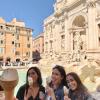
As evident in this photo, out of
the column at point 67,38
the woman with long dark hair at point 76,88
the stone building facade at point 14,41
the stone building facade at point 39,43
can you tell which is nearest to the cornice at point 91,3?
the column at point 67,38

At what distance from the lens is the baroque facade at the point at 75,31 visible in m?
23.6

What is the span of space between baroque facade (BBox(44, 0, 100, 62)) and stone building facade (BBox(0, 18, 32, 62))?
407 inches

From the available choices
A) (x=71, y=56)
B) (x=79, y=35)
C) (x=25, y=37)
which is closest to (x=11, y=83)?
(x=71, y=56)

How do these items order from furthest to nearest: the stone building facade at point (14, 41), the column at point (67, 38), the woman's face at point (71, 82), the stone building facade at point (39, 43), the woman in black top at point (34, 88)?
the stone building facade at point (39, 43), the stone building facade at point (14, 41), the column at point (67, 38), the woman's face at point (71, 82), the woman in black top at point (34, 88)

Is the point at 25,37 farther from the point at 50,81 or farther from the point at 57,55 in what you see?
the point at 50,81

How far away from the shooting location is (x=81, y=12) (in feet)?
86.6

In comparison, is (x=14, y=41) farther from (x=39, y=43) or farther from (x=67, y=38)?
(x=67, y=38)

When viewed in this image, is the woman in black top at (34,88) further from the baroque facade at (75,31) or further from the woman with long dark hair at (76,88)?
the baroque facade at (75,31)

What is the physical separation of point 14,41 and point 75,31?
1999 centimetres

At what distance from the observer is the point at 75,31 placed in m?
28.4

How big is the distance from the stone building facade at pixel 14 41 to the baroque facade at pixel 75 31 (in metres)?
10.3

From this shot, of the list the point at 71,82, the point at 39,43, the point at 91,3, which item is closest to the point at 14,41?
the point at 39,43

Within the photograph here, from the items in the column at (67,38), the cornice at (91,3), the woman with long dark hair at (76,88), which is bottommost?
the woman with long dark hair at (76,88)

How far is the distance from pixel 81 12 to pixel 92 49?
499cm
